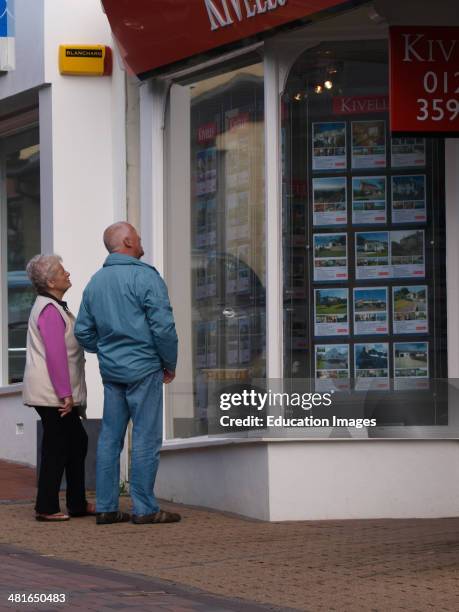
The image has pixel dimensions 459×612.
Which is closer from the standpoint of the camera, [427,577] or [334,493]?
[427,577]

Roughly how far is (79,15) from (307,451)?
413 cm

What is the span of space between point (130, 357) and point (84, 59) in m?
3.20

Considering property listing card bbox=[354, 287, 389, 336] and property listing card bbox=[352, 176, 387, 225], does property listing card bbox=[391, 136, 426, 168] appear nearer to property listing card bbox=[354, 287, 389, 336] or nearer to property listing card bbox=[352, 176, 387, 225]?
property listing card bbox=[352, 176, 387, 225]

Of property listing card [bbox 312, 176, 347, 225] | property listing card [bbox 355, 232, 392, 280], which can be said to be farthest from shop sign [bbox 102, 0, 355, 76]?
property listing card [bbox 355, 232, 392, 280]

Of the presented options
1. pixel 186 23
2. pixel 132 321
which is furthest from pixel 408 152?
pixel 132 321

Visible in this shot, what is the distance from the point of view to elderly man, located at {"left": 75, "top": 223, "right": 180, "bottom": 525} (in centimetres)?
→ 869

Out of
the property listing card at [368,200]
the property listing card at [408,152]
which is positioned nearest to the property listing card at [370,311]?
the property listing card at [368,200]

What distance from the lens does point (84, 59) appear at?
10977mm

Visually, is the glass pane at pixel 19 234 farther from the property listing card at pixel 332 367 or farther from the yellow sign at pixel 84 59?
the property listing card at pixel 332 367

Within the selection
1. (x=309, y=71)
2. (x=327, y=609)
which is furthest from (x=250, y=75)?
(x=327, y=609)

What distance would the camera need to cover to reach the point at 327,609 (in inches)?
235

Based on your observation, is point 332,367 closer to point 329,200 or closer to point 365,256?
point 365,256

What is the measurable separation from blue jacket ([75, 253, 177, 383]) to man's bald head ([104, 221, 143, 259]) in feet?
0.25

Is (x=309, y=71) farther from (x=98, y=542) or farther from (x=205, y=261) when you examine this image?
(x=98, y=542)
